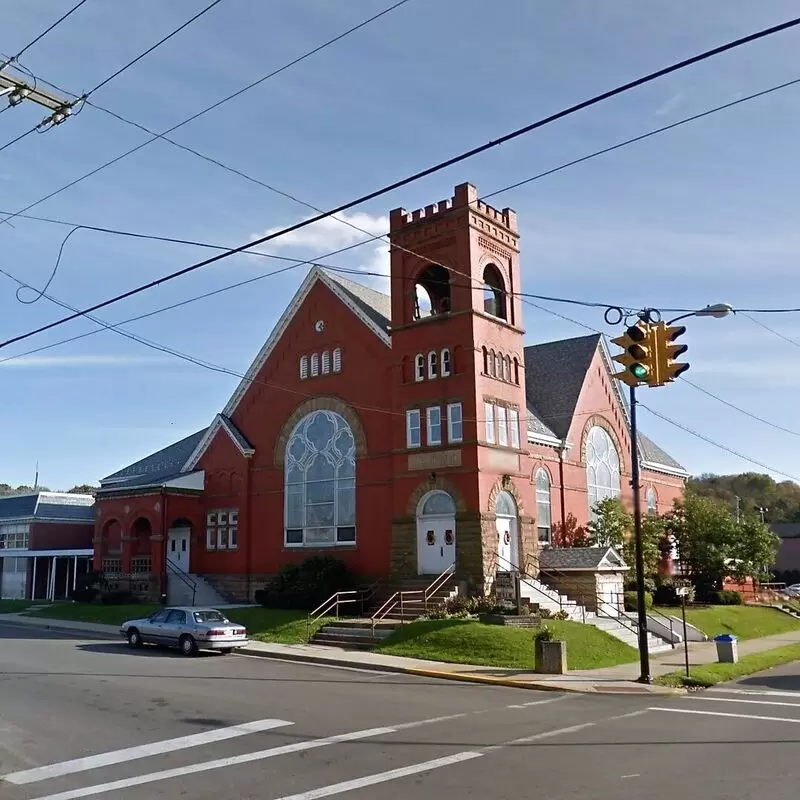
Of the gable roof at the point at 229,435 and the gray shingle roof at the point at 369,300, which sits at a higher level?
Answer: the gray shingle roof at the point at 369,300

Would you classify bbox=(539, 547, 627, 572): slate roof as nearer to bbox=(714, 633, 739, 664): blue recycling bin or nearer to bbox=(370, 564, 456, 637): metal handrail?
bbox=(370, 564, 456, 637): metal handrail

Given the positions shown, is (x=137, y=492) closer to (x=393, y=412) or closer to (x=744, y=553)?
(x=393, y=412)

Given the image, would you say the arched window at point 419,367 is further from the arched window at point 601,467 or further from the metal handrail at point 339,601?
the arched window at point 601,467

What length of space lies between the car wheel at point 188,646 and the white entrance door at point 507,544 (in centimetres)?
1101

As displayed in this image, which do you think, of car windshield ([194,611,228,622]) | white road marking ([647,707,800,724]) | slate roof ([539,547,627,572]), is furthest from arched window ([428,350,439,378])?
white road marking ([647,707,800,724])

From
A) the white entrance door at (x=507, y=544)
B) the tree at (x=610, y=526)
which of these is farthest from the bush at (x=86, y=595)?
the tree at (x=610, y=526)

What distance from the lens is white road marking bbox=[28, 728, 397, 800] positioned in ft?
30.3

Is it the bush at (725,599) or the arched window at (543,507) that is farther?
the bush at (725,599)

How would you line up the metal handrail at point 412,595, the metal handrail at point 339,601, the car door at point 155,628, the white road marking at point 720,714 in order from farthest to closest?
the metal handrail at point 339,601
the metal handrail at point 412,595
the car door at point 155,628
the white road marking at point 720,714

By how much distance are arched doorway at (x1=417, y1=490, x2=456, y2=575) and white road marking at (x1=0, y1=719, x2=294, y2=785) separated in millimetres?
16564

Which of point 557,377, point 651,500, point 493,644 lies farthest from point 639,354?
point 651,500

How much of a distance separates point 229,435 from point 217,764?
95.7ft

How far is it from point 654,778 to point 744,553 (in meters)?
31.8

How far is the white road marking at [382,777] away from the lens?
9094 mm
